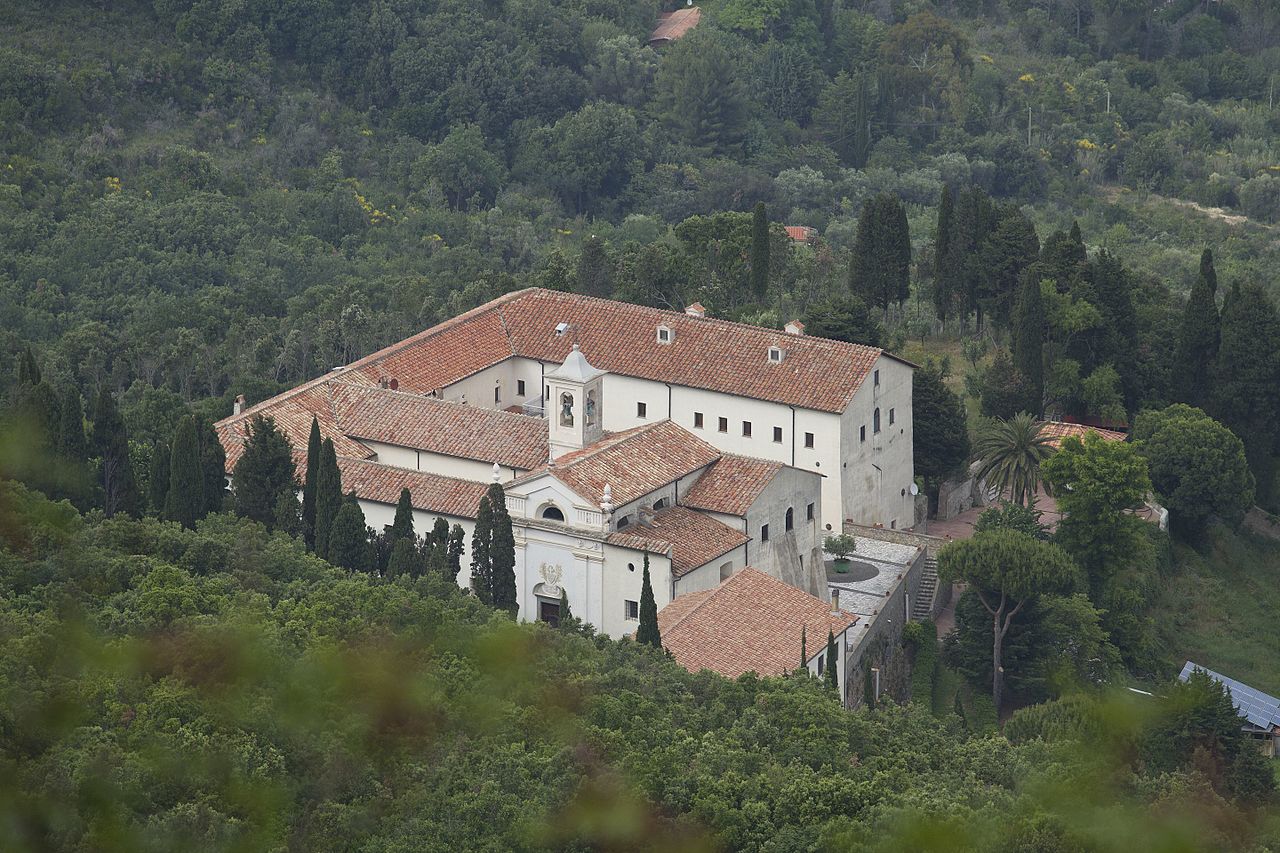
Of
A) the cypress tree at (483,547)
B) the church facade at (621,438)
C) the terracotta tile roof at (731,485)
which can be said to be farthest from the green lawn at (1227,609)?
the cypress tree at (483,547)

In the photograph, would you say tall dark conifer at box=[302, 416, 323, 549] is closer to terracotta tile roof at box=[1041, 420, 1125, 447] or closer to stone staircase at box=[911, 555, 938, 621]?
stone staircase at box=[911, 555, 938, 621]

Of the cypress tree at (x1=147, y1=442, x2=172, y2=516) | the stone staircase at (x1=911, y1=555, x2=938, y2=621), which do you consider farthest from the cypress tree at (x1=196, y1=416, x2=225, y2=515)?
the stone staircase at (x1=911, y1=555, x2=938, y2=621)

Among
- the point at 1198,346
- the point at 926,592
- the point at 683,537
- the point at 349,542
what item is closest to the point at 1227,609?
the point at 1198,346

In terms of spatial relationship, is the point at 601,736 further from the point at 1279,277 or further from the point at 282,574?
the point at 1279,277

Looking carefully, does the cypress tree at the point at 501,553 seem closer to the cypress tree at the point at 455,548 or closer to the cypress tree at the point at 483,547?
the cypress tree at the point at 483,547

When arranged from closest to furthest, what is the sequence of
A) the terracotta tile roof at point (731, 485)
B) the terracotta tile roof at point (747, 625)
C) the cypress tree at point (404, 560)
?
1. the terracotta tile roof at point (747, 625)
2. the cypress tree at point (404, 560)
3. the terracotta tile roof at point (731, 485)

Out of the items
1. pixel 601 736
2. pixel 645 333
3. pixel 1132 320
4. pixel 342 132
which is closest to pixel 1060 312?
pixel 1132 320

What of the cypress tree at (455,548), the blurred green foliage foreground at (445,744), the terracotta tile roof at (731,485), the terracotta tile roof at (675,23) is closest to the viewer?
the blurred green foliage foreground at (445,744)

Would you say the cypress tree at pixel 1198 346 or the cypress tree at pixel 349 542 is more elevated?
the cypress tree at pixel 349 542
